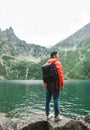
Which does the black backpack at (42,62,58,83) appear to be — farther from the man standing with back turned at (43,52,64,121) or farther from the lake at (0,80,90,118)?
the lake at (0,80,90,118)

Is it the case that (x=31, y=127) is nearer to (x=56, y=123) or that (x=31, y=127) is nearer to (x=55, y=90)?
(x=56, y=123)

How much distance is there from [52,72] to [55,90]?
4.27ft

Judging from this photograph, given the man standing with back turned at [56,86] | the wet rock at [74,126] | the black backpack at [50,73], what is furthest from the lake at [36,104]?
the wet rock at [74,126]

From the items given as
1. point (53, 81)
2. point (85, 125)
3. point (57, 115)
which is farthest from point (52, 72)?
point (85, 125)

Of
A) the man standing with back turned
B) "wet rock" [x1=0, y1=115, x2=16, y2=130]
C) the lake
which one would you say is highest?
the man standing with back turned

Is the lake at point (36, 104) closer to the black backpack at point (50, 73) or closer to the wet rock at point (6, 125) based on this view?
the wet rock at point (6, 125)

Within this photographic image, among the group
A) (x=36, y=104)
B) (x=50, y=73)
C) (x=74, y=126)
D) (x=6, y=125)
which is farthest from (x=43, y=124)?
(x=36, y=104)

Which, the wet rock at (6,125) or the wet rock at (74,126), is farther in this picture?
the wet rock at (6,125)

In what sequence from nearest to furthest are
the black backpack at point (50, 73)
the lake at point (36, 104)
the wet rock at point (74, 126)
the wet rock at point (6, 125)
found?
the wet rock at point (74, 126)
the wet rock at point (6, 125)
the black backpack at point (50, 73)
the lake at point (36, 104)

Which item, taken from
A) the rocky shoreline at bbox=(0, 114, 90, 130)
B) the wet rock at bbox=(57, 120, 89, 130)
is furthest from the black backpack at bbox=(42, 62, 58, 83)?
the wet rock at bbox=(57, 120, 89, 130)

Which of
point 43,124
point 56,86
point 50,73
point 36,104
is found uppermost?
point 50,73

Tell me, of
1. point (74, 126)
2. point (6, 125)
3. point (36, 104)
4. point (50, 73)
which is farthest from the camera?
point (36, 104)

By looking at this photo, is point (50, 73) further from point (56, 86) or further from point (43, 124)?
point (43, 124)

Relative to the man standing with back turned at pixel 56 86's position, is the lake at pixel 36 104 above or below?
below
